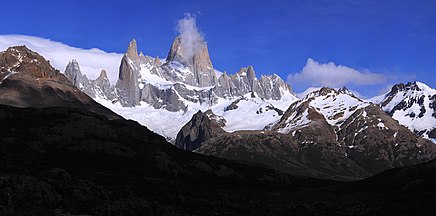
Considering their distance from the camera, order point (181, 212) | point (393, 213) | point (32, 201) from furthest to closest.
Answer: point (393, 213) → point (181, 212) → point (32, 201)

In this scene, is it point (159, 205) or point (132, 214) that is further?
point (159, 205)

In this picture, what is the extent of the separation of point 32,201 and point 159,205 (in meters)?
39.7

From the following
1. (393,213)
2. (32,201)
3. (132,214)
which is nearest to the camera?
(32,201)

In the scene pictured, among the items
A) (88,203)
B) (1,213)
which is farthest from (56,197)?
(1,213)

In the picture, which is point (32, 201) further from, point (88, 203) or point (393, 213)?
point (393, 213)

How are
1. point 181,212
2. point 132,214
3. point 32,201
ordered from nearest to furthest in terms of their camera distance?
point 32,201 < point 132,214 < point 181,212

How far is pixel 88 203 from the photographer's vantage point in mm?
167750

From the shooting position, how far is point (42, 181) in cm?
17525

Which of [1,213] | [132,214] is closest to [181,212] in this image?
[132,214]

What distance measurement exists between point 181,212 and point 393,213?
2650 inches

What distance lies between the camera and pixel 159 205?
18350 cm

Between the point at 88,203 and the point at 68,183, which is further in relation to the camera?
the point at 68,183

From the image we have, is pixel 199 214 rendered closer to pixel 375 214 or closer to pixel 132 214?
pixel 132 214

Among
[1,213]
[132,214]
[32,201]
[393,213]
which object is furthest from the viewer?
[393,213]
